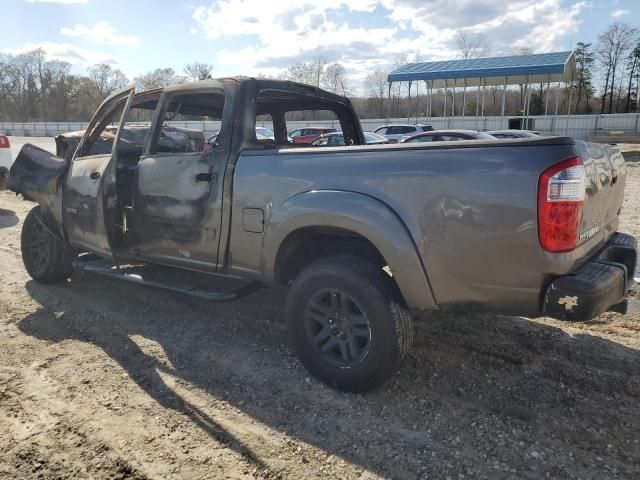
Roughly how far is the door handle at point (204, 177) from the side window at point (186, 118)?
25cm

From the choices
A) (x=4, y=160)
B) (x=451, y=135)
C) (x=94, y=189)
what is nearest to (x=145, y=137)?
(x=94, y=189)

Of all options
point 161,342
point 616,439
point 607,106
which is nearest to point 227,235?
point 161,342

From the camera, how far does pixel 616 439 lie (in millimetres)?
2631

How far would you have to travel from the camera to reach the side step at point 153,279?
368cm

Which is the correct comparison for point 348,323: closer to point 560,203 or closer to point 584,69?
point 560,203

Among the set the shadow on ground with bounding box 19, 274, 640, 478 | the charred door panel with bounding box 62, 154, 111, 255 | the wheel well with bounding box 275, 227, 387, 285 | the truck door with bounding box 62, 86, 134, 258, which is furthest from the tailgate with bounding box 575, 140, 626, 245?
the charred door panel with bounding box 62, 154, 111, 255

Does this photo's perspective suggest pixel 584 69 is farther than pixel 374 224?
Yes

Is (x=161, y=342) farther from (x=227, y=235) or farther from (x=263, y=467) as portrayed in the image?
(x=263, y=467)

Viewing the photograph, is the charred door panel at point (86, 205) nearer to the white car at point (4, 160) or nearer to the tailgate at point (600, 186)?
the tailgate at point (600, 186)

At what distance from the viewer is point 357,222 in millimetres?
2900

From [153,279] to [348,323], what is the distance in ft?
6.24

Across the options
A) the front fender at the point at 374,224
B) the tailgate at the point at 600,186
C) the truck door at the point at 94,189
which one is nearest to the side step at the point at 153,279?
the truck door at the point at 94,189

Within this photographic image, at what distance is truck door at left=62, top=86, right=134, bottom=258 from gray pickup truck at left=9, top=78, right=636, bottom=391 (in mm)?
23

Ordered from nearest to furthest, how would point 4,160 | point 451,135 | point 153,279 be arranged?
point 153,279 → point 4,160 → point 451,135
